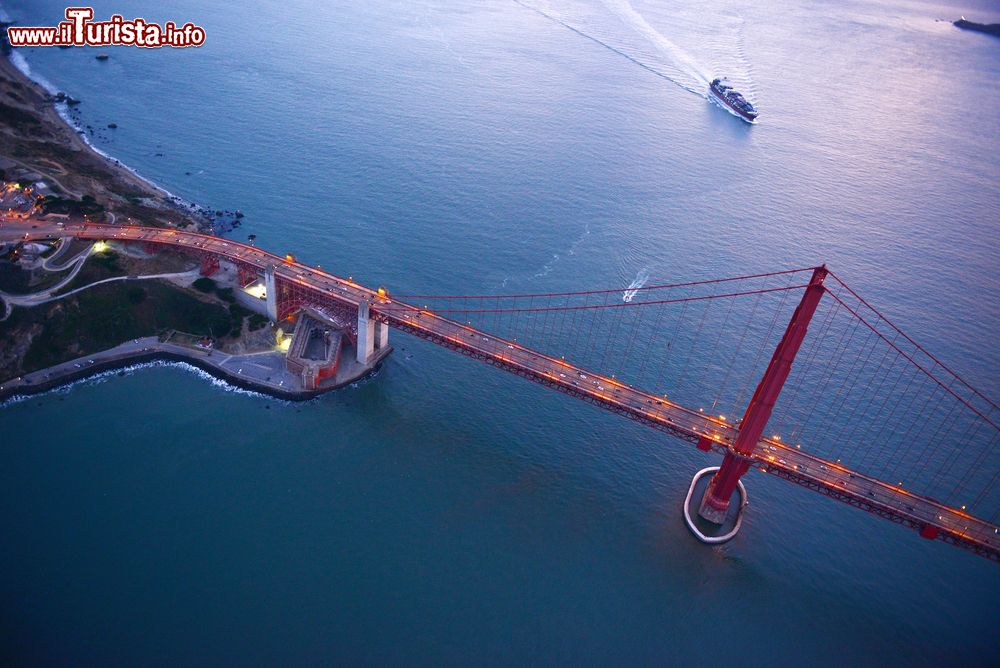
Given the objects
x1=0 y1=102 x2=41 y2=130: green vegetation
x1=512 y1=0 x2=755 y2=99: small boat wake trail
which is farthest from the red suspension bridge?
x1=512 y1=0 x2=755 y2=99: small boat wake trail

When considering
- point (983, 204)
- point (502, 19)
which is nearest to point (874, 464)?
point (983, 204)

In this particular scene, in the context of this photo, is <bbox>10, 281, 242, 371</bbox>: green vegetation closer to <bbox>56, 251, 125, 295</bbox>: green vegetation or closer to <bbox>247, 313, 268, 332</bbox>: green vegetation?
<bbox>56, 251, 125, 295</bbox>: green vegetation

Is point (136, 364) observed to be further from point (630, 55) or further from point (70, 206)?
point (630, 55)

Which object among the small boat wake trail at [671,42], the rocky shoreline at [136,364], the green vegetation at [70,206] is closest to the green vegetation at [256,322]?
the rocky shoreline at [136,364]

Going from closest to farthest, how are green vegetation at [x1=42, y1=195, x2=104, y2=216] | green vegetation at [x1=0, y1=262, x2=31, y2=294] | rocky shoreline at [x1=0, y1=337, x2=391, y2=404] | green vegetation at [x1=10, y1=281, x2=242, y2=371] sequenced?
rocky shoreline at [x1=0, y1=337, x2=391, y2=404]
green vegetation at [x1=10, y1=281, x2=242, y2=371]
green vegetation at [x1=0, y1=262, x2=31, y2=294]
green vegetation at [x1=42, y1=195, x2=104, y2=216]

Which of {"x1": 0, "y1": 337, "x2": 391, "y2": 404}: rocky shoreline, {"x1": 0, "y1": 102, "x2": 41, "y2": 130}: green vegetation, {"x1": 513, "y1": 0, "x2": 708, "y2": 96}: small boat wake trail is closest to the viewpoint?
{"x1": 0, "y1": 337, "x2": 391, "y2": 404}: rocky shoreline

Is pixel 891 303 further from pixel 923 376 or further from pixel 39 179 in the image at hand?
pixel 39 179
